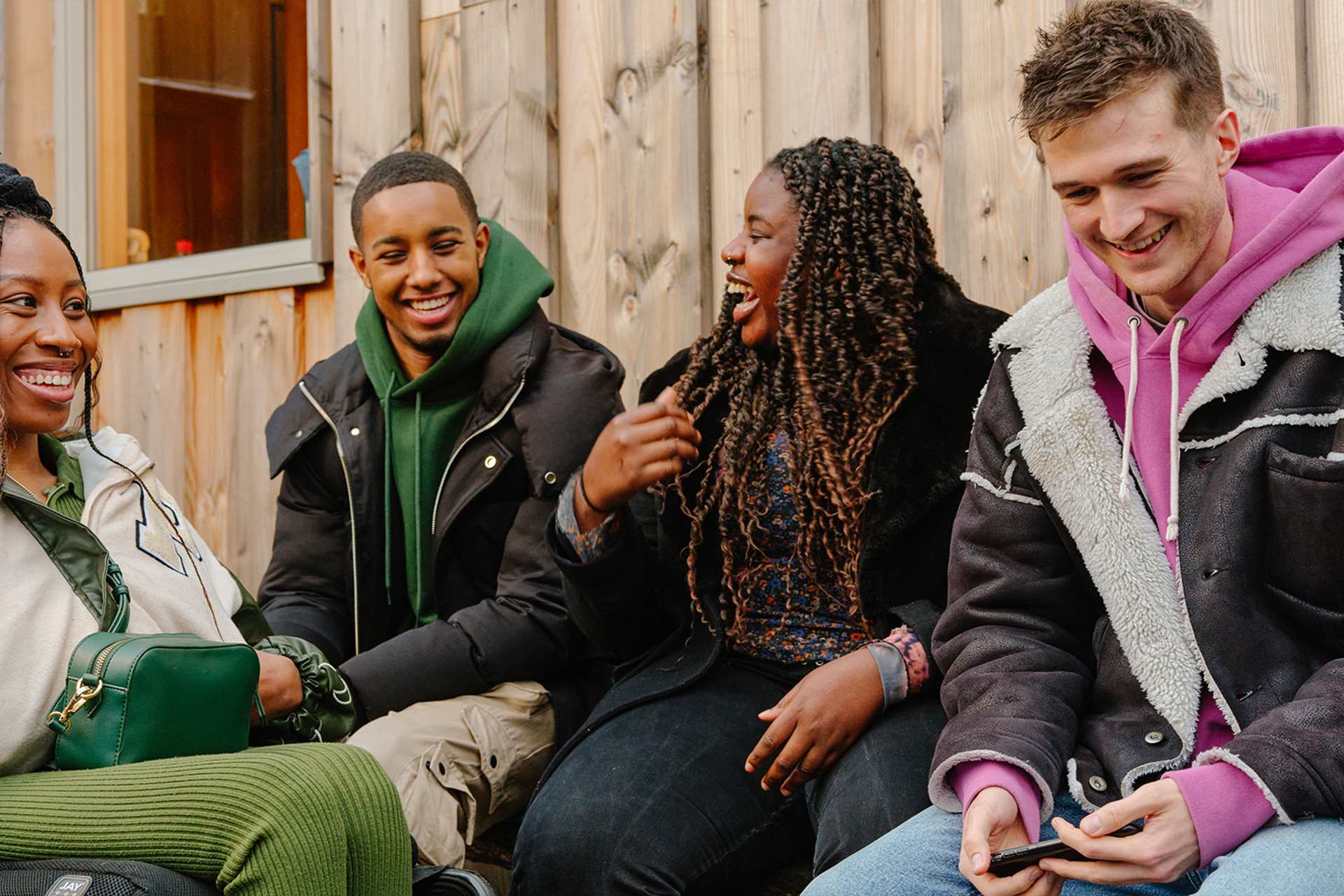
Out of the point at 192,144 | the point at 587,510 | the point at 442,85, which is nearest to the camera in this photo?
the point at 587,510

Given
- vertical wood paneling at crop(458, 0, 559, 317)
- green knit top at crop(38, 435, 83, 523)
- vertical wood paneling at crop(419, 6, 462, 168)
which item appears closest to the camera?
green knit top at crop(38, 435, 83, 523)

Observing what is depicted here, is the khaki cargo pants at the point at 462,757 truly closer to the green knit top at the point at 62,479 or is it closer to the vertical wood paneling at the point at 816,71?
the green knit top at the point at 62,479

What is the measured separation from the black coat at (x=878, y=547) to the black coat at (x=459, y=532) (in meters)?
0.19

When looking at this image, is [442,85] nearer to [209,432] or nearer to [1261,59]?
[209,432]

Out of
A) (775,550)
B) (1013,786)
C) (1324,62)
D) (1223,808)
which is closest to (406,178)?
(775,550)

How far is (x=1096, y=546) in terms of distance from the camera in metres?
2.08

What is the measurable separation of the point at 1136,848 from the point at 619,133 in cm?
246

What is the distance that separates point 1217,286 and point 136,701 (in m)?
1.65

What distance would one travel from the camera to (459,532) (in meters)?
3.20

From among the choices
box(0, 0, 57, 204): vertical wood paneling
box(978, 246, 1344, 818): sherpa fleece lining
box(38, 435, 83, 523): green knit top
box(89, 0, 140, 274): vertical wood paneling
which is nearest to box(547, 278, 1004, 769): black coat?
box(978, 246, 1344, 818): sherpa fleece lining

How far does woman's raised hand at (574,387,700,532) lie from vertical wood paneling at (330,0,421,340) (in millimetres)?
1591

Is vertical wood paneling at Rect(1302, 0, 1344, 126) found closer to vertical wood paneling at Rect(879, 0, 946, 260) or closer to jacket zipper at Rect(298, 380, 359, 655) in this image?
vertical wood paneling at Rect(879, 0, 946, 260)

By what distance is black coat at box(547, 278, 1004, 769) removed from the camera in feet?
8.68

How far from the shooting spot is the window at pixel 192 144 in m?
4.38
